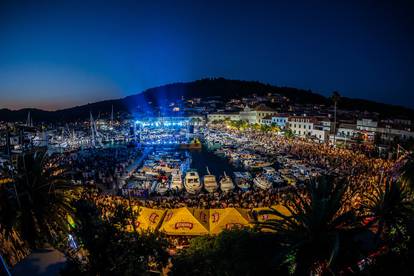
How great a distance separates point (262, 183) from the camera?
30984 mm

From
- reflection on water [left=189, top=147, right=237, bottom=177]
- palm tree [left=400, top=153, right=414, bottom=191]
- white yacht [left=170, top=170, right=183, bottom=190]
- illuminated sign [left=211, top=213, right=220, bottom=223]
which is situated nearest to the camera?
palm tree [left=400, top=153, right=414, bottom=191]

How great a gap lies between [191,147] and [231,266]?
58118mm

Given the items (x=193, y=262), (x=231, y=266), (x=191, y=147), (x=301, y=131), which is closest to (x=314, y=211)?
(x=231, y=266)

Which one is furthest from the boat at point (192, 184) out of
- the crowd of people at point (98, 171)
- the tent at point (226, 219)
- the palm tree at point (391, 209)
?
the palm tree at point (391, 209)

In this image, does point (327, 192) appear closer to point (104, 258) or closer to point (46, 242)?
point (104, 258)

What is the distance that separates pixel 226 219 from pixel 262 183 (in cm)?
1697

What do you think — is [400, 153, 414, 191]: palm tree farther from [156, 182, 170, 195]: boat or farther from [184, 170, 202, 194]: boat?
[156, 182, 170, 195]: boat

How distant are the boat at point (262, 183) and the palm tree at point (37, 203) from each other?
2480cm

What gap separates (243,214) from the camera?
604 inches

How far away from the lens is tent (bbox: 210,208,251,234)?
14.8m

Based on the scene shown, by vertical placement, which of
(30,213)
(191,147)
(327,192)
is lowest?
(191,147)

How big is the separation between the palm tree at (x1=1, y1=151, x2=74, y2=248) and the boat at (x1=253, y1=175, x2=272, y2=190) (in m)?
24.8

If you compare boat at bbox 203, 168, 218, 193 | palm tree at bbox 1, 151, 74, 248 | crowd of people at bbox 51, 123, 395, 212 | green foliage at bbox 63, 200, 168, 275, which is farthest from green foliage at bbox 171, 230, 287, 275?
boat at bbox 203, 168, 218, 193

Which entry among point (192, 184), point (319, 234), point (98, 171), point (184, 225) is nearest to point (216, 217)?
point (184, 225)
